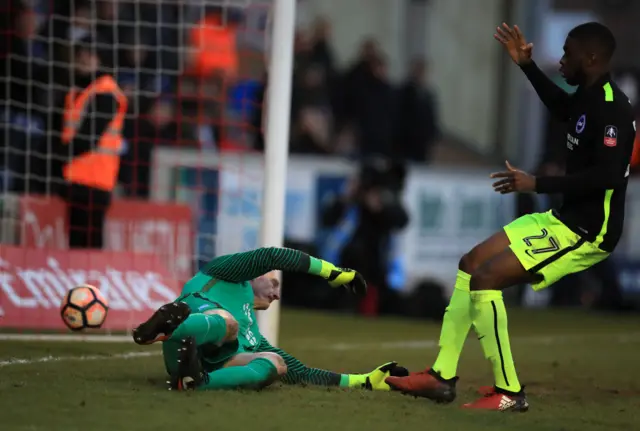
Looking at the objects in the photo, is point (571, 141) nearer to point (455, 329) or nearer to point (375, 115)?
point (455, 329)

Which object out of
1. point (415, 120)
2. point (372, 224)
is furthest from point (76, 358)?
point (415, 120)

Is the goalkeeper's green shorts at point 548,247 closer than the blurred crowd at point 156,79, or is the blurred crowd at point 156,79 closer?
the goalkeeper's green shorts at point 548,247

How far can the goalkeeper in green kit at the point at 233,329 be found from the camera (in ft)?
21.3

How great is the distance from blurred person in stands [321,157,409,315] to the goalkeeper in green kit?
709 cm

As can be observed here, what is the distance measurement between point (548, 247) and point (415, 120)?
1072 cm

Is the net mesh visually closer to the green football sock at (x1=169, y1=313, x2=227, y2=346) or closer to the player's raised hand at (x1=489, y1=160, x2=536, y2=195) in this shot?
the green football sock at (x1=169, y1=313, x2=227, y2=346)

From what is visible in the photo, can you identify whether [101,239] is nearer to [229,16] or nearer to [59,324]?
[59,324]

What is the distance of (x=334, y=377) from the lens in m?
7.30

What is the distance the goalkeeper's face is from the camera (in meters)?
7.25

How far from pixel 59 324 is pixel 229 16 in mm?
5866

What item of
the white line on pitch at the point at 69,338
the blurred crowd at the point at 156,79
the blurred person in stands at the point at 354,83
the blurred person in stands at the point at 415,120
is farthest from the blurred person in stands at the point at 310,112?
the white line on pitch at the point at 69,338

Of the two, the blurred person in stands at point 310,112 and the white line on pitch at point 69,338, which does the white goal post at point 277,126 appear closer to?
the white line on pitch at point 69,338

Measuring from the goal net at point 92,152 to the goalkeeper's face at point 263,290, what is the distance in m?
3.01

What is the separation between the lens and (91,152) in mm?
11266
